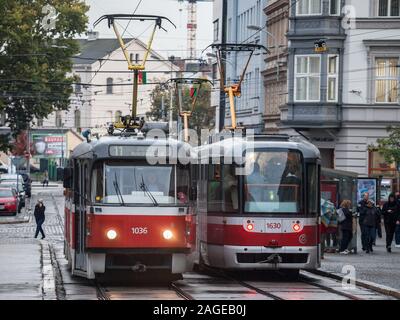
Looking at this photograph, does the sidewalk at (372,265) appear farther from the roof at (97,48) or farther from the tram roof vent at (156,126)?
the roof at (97,48)

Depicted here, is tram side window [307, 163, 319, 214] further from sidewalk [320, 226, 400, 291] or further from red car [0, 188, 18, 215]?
red car [0, 188, 18, 215]

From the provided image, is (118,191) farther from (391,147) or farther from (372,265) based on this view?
(391,147)

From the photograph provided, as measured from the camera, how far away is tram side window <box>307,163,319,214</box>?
25344 millimetres

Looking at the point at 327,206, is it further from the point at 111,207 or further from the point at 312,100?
the point at 312,100

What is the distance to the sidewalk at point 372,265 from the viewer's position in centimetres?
2584

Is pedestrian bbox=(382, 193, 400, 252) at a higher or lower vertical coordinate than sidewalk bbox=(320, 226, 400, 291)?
higher

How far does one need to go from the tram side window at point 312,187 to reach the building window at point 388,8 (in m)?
31.2

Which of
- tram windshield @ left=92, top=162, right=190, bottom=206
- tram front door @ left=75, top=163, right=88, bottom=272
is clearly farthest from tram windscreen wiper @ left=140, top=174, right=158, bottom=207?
tram front door @ left=75, top=163, right=88, bottom=272

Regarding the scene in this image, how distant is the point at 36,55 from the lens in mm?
71125

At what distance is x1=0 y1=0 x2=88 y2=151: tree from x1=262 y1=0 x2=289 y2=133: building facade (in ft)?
38.4

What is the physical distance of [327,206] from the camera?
110 ft

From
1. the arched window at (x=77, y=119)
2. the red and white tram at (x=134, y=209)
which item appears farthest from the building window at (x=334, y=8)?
the arched window at (x=77, y=119)

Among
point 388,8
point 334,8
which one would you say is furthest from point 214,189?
Result: point 334,8

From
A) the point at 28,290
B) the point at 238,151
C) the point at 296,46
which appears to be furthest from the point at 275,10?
the point at 28,290
